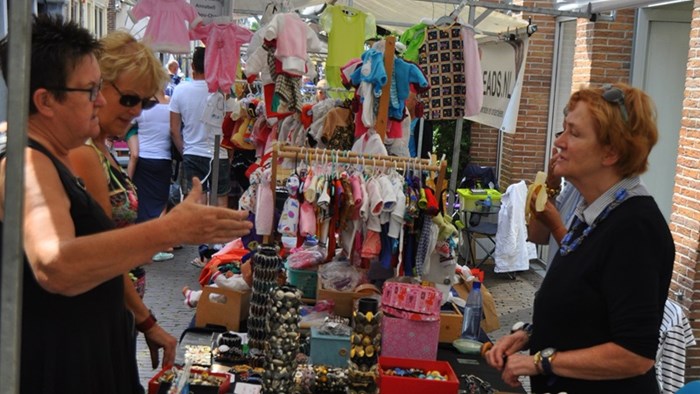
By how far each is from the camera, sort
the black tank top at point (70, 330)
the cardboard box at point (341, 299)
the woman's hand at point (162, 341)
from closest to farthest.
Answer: the black tank top at point (70, 330) < the woman's hand at point (162, 341) < the cardboard box at point (341, 299)

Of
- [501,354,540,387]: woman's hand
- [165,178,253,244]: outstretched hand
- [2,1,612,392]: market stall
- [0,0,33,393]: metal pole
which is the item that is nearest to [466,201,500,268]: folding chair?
[2,1,612,392]: market stall

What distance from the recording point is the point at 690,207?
6.30 metres

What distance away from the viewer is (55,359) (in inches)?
84.5

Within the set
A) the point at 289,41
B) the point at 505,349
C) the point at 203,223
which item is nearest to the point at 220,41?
the point at 289,41

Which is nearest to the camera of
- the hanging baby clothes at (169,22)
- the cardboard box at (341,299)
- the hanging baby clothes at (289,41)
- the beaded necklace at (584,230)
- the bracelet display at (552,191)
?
the beaded necklace at (584,230)

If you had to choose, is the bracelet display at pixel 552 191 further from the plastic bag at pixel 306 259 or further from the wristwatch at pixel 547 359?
the plastic bag at pixel 306 259

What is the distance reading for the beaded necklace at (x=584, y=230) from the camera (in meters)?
2.48

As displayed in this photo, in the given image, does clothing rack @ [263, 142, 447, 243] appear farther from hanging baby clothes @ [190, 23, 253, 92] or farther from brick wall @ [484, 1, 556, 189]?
brick wall @ [484, 1, 556, 189]

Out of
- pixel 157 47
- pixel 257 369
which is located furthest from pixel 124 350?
pixel 157 47

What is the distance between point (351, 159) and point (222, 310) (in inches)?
41.2

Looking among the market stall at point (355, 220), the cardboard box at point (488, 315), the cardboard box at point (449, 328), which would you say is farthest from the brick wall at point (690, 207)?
the cardboard box at point (449, 328)

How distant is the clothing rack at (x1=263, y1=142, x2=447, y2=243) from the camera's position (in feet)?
14.5

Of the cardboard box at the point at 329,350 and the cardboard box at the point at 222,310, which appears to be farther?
the cardboard box at the point at 222,310

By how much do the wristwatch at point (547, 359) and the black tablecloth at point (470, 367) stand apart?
2.60 ft
